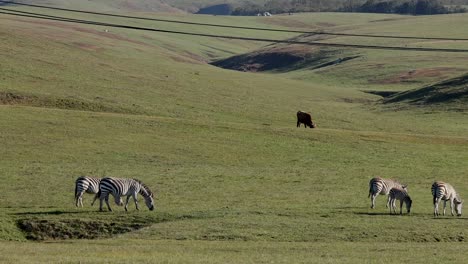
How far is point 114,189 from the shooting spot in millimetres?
32375

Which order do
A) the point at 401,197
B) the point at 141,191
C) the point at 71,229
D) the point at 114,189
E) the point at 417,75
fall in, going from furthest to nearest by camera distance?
the point at 417,75
the point at 401,197
the point at 141,191
the point at 114,189
the point at 71,229

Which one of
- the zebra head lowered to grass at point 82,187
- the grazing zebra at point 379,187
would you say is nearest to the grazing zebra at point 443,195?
the grazing zebra at point 379,187

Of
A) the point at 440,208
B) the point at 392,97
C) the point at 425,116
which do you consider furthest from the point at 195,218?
the point at 392,97

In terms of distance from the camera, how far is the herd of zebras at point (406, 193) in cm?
3362

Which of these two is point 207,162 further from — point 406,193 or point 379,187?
point 406,193

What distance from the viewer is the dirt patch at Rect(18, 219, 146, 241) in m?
29.5

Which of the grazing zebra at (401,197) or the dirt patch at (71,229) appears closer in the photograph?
the dirt patch at (71,229)

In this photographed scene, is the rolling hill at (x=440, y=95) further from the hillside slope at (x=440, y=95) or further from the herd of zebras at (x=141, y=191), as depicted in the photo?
the herd of zebras at (x=141, y=191)

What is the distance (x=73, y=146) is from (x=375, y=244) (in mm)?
25879

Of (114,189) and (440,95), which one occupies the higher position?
(114,189)

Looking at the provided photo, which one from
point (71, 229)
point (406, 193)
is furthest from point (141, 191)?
point (406, 193)

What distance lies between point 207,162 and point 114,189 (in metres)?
16.3

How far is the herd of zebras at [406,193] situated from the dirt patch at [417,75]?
7930 centimetres

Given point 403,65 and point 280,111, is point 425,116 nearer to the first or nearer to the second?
point 280,111
